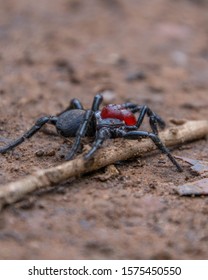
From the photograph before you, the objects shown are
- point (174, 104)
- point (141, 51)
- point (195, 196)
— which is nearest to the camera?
point (195, 196)

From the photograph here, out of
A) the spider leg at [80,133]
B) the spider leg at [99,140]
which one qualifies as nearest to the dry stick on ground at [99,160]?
the spider leg at [99,140]

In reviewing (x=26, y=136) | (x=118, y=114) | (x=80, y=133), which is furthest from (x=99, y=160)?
(x=26, y=136)

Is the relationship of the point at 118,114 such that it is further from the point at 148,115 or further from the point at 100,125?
the point at 148,115

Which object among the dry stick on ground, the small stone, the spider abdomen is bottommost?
the small stone

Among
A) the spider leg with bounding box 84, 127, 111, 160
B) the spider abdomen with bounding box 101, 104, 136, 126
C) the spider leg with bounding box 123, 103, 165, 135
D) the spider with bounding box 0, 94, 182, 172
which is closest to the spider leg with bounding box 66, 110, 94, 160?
the spider with bounding box 0, 94, 182, 172

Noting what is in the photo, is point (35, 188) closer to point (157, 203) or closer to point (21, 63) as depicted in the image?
point (157, 203)

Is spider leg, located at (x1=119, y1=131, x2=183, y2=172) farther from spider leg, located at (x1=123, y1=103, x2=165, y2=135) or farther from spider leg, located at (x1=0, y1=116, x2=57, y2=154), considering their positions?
spider leg, located at (x1=0, y1=116, x2=57, y2=154)

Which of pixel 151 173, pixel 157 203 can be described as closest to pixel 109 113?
pixel 151 173
